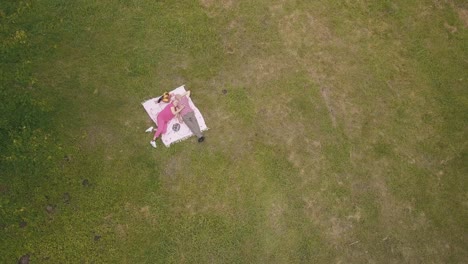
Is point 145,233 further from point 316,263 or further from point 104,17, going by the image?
point 104,17

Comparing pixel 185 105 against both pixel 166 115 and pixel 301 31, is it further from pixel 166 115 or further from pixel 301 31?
pixel 301 31

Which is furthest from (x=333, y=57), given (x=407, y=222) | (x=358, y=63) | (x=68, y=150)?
(x=68, y=150)

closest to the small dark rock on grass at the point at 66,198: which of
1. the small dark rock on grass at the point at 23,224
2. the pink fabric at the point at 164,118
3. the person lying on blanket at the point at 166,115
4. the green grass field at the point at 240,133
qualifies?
the green grass field at the point at 240,133

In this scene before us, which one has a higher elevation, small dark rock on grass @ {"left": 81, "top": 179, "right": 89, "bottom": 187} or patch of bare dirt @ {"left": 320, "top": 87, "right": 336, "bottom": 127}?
patch of bare dirt @ {"left": 320, "top": 87, "right": 336, "bottom": 127}

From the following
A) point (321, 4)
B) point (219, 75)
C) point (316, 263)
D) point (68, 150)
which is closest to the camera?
point (316, 263)

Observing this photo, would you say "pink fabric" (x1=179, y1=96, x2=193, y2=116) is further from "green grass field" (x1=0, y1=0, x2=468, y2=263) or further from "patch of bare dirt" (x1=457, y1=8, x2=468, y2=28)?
"patch of bare dirt" (x1=457, y1=8, x2=468, y2=28)

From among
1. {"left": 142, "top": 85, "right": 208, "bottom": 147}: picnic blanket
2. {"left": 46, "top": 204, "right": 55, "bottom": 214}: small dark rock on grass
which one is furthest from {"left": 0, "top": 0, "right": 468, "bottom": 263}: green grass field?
{"left": 142, "top": 85, "right": 208, "bottom": 147}: picnic blanket

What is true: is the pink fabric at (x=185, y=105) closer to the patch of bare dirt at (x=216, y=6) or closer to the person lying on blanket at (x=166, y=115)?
the person lying on blanket at (x=166, y=115)

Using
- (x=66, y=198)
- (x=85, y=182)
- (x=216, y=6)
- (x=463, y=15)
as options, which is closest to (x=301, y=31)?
(x=216, y=6)

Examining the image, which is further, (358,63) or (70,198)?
(358,63)
